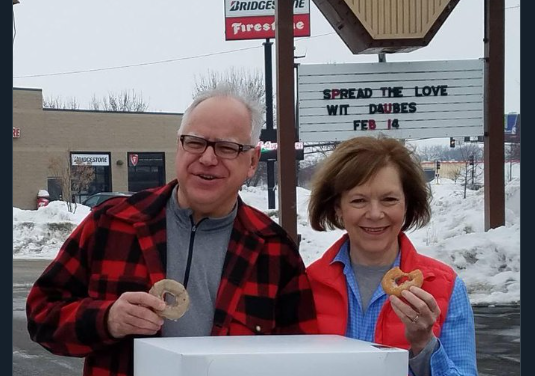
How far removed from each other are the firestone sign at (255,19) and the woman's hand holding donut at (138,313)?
27.9 meters

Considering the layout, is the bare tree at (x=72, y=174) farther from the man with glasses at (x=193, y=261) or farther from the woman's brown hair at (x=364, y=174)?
the man with glasses at (x=193, y=261)

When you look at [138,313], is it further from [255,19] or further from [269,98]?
[255,19]

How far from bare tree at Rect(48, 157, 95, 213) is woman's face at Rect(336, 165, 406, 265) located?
31125 mm

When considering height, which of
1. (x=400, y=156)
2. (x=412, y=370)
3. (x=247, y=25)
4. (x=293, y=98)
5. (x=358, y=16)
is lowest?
(x=412, y=370)

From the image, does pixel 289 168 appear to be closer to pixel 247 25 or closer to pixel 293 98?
pixel 293 98

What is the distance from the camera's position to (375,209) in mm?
2381

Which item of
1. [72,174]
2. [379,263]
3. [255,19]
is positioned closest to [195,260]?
[379,263]

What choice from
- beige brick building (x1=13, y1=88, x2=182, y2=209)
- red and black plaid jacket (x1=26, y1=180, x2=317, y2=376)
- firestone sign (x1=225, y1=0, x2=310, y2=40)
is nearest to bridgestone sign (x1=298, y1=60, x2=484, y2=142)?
red and black plaid jacket (x1=26, y1=180, x2=317, y2=376)

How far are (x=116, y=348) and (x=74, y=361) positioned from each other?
599cm

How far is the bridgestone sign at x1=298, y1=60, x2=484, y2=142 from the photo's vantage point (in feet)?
35.9

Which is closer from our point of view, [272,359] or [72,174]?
[272,359]

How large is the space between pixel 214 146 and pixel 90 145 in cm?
3729

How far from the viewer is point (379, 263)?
8.14ft

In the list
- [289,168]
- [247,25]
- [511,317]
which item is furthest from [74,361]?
[247,25]
